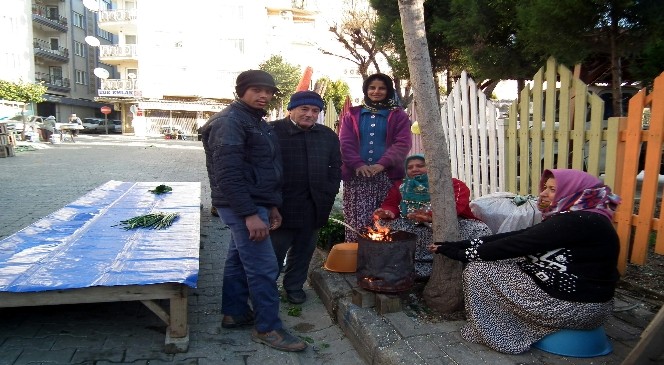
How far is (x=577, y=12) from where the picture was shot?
473cm

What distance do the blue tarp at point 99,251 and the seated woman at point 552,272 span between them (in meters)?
1.92

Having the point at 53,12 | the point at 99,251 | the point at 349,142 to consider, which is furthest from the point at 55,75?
the point at 349,142

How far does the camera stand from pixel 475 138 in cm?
662

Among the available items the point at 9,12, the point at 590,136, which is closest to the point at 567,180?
the point at 590,136

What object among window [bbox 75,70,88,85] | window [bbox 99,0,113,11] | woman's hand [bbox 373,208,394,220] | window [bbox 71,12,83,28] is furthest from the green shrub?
window [bbox 71,12,83,28]

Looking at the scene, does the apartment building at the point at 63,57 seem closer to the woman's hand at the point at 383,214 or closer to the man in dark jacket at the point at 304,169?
the man in dark jacket at the point at 304,169

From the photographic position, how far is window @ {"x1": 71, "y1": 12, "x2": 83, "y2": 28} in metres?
48.9

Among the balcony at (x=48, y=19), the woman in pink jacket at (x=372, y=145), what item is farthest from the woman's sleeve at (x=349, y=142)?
the balcony at (x=48, y=19)

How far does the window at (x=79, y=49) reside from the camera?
4926 centimetres

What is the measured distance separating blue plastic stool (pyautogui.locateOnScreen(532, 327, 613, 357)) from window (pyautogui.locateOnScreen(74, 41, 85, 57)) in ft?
182

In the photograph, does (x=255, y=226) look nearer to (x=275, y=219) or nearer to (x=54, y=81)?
(x=275, y=219)

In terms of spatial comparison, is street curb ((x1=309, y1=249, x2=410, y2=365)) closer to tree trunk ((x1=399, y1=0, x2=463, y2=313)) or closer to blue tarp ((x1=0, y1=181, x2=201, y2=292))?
tree trunk ((x1=399, y1=0, x2=463, y2=313))

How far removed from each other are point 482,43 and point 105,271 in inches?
249

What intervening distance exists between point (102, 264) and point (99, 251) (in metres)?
0.43
